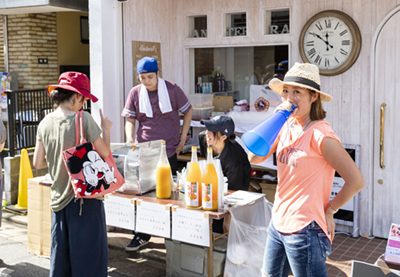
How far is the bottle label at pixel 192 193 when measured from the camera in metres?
3.59

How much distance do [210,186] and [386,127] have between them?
8.92ft

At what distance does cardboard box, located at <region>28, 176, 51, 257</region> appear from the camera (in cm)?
475

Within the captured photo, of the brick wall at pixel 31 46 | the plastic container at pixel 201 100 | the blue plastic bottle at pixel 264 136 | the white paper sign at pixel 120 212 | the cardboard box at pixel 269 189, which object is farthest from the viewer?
the brick wall at pixel 31 46

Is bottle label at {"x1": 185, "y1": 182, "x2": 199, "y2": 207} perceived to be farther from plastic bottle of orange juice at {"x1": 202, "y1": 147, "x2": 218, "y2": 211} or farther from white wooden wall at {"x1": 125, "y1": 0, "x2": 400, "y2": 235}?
white wooden wall at {"x1": 125, "y1": 0, "x2": 400, "y2": 235}

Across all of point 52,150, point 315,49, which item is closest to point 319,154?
point 52,150

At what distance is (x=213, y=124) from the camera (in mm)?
3990

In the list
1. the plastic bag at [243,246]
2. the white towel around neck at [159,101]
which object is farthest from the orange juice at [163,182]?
the white towel around neck at [159,101]

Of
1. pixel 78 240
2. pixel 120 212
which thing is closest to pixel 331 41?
pixel 120 212

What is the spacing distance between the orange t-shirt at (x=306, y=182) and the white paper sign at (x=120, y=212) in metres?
1.78

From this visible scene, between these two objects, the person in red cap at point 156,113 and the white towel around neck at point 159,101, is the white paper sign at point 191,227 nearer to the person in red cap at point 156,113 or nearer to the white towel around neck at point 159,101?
the person in red cap at point 156,113

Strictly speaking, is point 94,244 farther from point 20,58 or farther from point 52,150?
point 20,58

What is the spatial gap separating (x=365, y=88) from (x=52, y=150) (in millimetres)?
3643

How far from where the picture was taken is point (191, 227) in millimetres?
3645

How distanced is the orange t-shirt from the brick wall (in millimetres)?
8254
